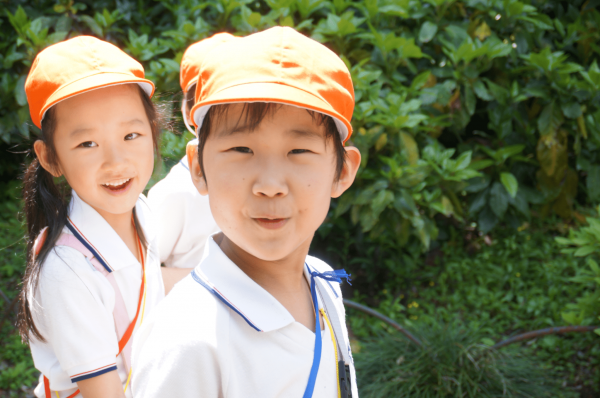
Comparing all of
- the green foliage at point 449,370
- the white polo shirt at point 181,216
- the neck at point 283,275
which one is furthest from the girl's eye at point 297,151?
the green foliage at point 449,370

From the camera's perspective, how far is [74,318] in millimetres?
1381

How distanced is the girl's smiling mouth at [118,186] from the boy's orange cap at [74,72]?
0.90 ft

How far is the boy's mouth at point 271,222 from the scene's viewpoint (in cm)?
102

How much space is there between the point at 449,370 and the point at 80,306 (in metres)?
1.96

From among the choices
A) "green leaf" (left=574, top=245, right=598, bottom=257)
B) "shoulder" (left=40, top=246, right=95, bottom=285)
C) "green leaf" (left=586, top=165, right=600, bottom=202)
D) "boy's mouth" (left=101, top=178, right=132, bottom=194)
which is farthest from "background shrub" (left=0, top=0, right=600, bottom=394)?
"shoulder" (left=40, top=246, right=95, bottom=285)

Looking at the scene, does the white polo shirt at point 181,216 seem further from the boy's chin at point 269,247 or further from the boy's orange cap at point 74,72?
the boy's chin at point 269,247

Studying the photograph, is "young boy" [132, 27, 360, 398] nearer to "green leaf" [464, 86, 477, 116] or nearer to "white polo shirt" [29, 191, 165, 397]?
"white polo shirt" [29, 191, 165, 397]

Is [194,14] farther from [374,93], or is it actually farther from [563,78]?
[563,78]

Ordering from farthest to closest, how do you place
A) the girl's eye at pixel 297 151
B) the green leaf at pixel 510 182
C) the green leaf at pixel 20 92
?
the green leaf at pixel 20 92 → the green leaf at pixel 510 182 → the girl's eye at pixel 297 151

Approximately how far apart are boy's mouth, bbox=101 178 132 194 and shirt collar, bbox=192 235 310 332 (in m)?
0.59

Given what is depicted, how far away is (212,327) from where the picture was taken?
975mm

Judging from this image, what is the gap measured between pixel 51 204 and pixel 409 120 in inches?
84.1

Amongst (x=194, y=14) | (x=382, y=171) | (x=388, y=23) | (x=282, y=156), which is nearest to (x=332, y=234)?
(x=382, y=171)

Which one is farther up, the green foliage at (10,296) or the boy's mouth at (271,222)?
the boy's mouth at (271,222)
